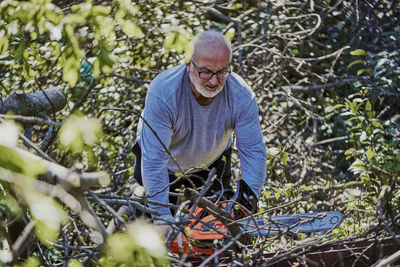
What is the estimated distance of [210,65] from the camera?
3523 millimetres

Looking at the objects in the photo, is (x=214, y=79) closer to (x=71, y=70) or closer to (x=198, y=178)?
(x=198, y=178)

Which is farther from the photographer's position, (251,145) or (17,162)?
(251,145)

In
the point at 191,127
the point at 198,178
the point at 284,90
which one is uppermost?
the point at 191,127

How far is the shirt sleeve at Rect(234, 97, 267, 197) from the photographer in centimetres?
377

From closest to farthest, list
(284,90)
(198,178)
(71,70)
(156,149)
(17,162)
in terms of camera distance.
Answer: (17,162) < (71,70) < (156,149) < (198,178) < (284,90)

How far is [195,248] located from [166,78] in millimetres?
1136

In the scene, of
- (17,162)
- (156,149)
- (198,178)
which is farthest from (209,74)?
(17,162)

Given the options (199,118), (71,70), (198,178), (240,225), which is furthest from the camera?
(198,178)

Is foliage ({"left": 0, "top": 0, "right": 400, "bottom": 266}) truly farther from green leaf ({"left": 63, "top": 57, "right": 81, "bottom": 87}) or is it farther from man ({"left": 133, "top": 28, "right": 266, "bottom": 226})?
green leaf ({"left": 63, "top": 57, "right": 81, "bottom": 87})

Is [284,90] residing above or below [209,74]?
below

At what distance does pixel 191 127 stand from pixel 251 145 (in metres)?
0.39

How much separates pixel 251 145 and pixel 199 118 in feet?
1.24

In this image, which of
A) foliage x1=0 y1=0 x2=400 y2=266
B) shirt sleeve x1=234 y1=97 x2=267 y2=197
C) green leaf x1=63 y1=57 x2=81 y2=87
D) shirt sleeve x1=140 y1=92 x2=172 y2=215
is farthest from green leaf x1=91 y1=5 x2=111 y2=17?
shirt sleeve x1=234 y1=97 x2=267 y2=197

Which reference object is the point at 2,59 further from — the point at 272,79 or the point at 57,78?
the point at 272,79
